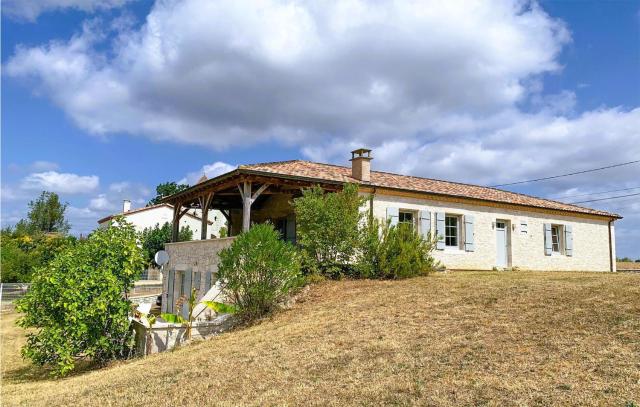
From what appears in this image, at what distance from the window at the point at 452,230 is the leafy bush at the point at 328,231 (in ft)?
18.4

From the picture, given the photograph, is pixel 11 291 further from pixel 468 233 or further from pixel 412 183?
pixel 468 233

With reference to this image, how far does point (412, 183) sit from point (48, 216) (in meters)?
39.7

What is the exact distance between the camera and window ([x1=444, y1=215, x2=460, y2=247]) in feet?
60.3

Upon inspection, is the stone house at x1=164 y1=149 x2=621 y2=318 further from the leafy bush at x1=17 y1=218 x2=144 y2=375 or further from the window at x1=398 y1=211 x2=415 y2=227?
the leafy bush at x1=17 y1=218 x2=144 y2=375

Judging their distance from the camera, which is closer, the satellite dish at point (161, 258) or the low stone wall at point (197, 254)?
the low stone wall at point (197, 254)

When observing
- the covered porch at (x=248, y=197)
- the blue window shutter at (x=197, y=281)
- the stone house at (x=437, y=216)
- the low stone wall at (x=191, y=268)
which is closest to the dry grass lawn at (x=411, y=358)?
the low stone wall at (x=191, y=268)

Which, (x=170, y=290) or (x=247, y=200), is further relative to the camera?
(x=170, y=290)

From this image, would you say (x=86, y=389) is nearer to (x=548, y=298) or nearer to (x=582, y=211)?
(x=548, y=298)

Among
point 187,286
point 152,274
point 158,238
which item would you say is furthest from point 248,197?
point 152,274

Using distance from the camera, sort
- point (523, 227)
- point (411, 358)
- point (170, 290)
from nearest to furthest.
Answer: point (411, 358)
point (170, 290)
point (523, 227)

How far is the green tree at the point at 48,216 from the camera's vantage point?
46219mm

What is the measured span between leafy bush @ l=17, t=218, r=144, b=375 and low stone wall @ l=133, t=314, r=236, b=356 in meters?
0.32

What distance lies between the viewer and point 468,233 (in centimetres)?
1838

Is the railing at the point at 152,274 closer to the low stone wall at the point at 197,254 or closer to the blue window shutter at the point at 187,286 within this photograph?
the low stone wall at the point at 197,254
